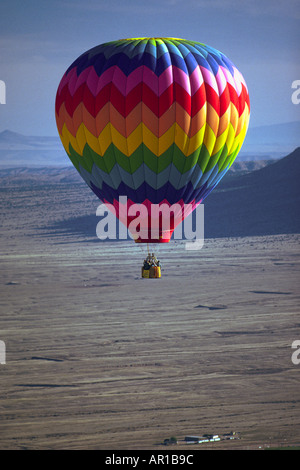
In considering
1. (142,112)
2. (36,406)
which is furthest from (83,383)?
(142,112)

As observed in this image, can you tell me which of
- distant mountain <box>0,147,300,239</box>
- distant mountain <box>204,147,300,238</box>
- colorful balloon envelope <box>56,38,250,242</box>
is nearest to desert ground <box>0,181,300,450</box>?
distant mountain <box>0,147,300,239</box>

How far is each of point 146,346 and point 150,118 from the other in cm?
3211

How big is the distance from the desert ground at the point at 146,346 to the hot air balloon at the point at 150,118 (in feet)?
46.8

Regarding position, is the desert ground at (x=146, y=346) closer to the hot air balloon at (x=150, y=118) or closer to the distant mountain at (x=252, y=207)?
the distant mountain at (x=252, y=207)

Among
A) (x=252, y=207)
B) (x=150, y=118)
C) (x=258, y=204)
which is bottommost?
(x=150, y=118)

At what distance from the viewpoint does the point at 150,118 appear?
3212cm

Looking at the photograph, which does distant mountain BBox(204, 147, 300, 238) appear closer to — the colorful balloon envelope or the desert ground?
the desert ground

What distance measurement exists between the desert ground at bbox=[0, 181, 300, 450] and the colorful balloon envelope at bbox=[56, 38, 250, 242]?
14.3 m

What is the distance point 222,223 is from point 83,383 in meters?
79.2

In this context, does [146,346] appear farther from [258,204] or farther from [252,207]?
[258,204]

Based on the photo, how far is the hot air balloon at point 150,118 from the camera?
1265 inches

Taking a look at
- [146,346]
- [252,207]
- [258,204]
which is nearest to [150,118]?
[146,346]

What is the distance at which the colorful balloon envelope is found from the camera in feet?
105

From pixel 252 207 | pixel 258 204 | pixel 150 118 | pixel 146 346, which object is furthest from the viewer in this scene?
pixel 258 204
